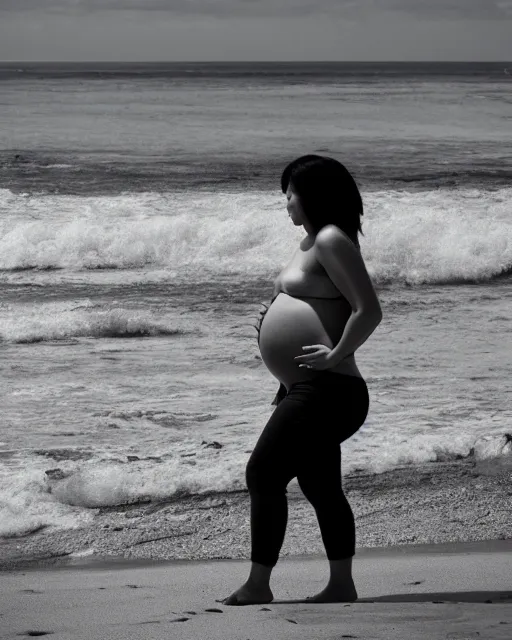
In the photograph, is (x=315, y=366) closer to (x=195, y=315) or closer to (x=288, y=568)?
(x=288, y=568)

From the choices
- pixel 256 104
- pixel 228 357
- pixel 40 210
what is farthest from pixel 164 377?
pixel 256 104

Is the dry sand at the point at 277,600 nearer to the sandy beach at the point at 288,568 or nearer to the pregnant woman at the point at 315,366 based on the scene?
the sandy beach at the point at 288,568

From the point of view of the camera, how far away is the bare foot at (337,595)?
2.66 meters

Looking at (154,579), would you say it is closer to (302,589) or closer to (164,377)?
(302,589)

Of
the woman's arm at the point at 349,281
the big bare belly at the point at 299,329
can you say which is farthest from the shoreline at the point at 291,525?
the woman's arm at the point at 349,281

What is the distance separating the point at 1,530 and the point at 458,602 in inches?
80.5

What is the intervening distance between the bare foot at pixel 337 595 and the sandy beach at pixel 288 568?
2.6 inches

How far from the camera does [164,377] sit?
6.87m

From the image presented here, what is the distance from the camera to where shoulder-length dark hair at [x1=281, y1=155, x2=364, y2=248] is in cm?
265

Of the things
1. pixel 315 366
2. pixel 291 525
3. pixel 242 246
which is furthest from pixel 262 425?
pixel 242 246

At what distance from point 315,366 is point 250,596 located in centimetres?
67

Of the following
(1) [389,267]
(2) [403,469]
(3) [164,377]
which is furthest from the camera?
(1) [389,267]

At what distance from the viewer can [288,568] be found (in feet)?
10.5

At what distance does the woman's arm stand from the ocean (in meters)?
1.87
